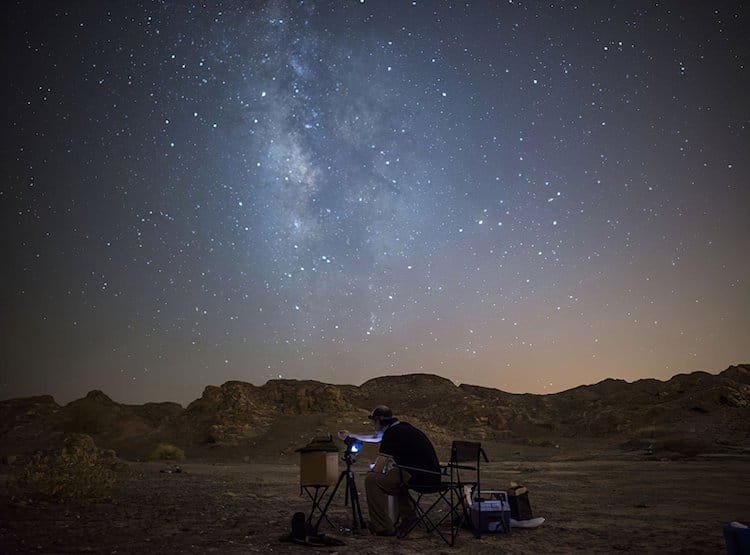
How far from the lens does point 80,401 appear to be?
55188mm

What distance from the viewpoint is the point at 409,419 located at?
4350cm

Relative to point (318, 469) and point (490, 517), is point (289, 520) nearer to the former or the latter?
point (318, 469)

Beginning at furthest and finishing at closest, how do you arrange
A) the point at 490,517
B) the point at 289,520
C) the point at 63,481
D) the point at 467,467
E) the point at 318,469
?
the point at 63,481 → the point at 289,520 → the point at 490,517 → the point at 318,469 → the point at 467,467

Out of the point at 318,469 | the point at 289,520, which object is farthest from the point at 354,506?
the point at 289,520

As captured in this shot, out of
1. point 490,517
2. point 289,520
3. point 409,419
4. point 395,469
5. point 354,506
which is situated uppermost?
point 409,419

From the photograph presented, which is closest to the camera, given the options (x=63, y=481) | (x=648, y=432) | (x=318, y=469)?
(x=318, y=469)

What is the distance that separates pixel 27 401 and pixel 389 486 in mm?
75099

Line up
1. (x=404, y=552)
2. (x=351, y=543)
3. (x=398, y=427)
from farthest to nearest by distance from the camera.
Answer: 1. (x=398, y=427)
2. (x=351, y=543)
3. (x=404, y=552)

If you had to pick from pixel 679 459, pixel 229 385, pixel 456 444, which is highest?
pixel 229 385

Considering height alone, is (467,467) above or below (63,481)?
above

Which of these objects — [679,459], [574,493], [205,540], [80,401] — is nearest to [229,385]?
[80,401]

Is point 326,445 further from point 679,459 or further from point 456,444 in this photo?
point 679,459

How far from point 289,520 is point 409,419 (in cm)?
3582

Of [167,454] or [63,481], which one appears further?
[167,454]
